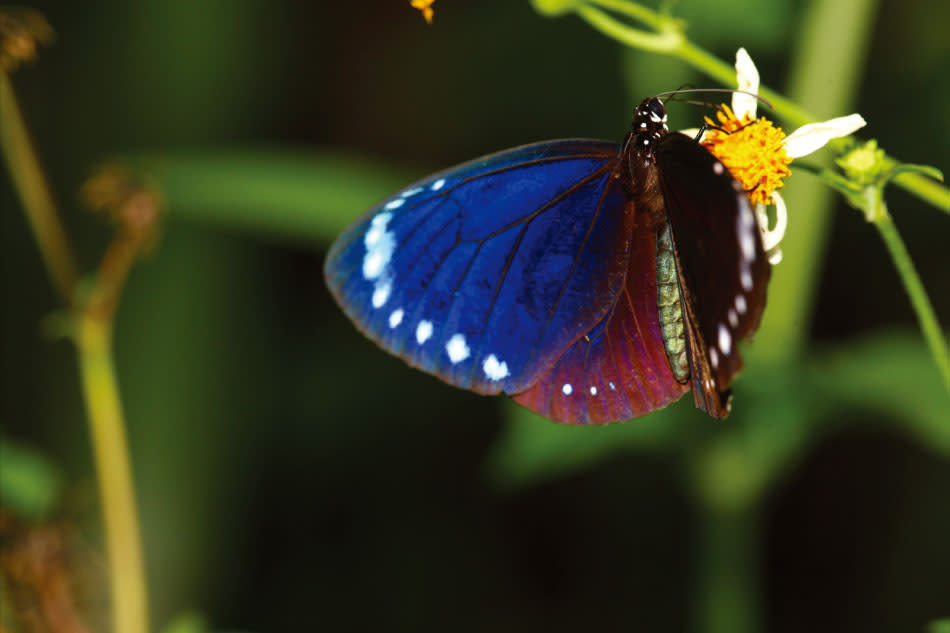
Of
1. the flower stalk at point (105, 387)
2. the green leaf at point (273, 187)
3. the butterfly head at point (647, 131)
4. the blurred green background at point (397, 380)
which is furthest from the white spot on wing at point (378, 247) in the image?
the green leaf at point (273, 187)

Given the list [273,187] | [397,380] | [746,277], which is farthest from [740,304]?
[397,380]

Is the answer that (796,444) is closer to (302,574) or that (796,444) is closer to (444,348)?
(444,348)

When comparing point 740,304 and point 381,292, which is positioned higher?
point 381,292

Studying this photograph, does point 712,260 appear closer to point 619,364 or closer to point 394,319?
point 619,364

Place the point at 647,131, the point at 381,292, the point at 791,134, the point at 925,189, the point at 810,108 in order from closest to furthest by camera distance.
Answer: the point at 925,189 < the point at 791,134 < the point at 647,131 < the point at 381,292 < the point at 810,108

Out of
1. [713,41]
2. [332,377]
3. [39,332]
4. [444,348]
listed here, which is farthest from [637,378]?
[39,332]

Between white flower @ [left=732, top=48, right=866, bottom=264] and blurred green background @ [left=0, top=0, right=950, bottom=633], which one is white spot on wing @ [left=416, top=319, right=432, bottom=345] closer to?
white flower @ [left=732, top=48, right=866, bottom=264]

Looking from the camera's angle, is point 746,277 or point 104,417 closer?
point 746,277

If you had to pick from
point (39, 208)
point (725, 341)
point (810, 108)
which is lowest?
point (725, 341)

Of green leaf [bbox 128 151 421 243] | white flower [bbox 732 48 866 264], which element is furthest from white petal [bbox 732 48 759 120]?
green leaf [bbox 128 151 421 243]

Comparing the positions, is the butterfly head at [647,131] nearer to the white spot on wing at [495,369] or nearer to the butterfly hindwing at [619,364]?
the butterfly hindwing at [619,364]
